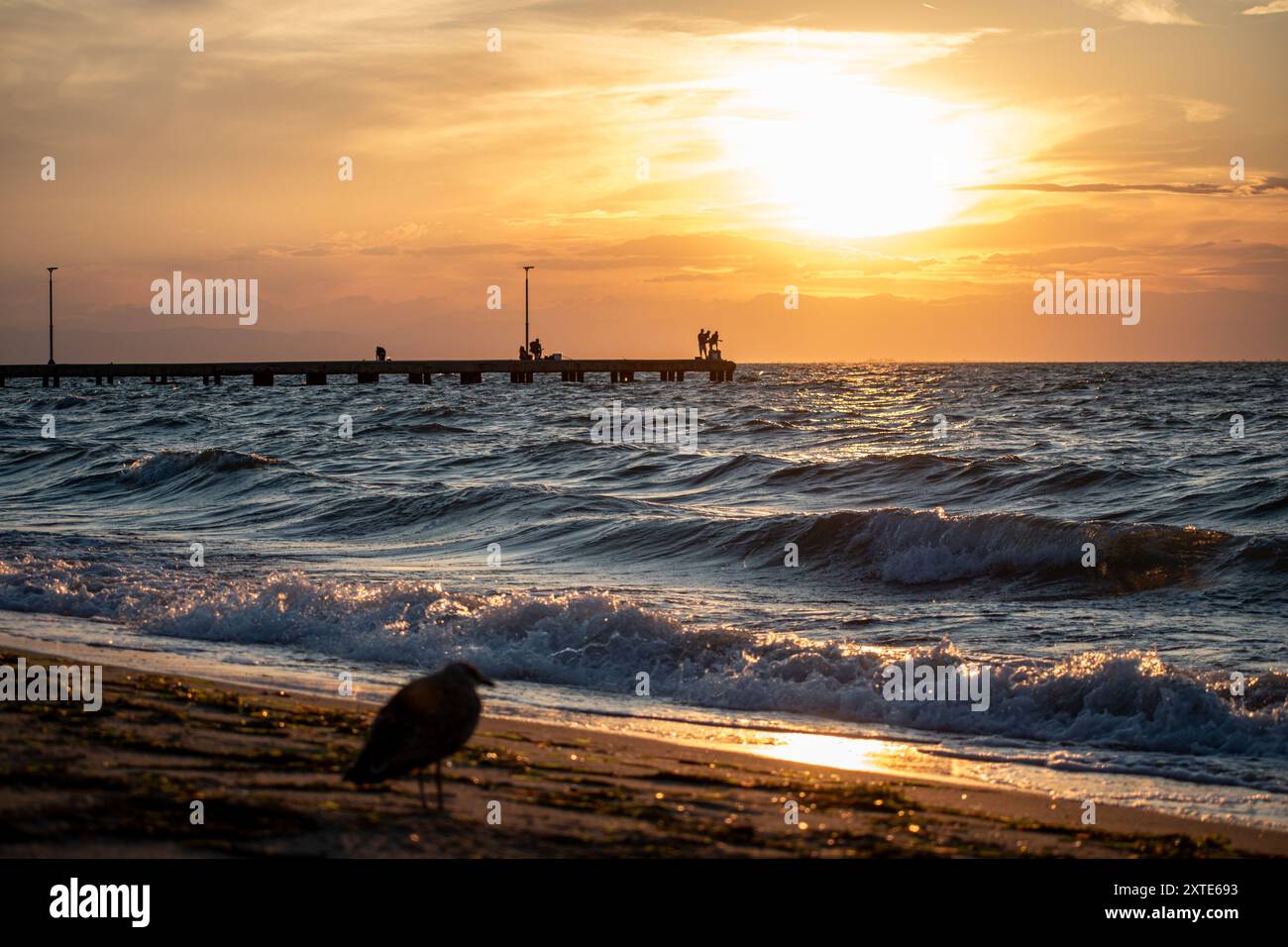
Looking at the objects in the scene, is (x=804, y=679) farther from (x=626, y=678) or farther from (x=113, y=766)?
(x=113, y=766)

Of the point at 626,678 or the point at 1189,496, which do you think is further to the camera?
the point at 1189,496

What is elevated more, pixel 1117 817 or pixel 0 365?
pixel 0 365

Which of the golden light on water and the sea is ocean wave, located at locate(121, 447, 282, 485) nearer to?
the sea

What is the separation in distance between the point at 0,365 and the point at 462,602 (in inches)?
4112

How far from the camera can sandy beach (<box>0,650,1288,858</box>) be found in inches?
197

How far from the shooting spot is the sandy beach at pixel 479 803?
5004 millimetres

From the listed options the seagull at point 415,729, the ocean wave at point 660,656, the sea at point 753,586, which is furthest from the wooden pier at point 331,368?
the seagull at point 415,729

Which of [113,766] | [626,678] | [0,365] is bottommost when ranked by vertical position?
[626,678]

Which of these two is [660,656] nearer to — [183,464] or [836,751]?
[836,751]

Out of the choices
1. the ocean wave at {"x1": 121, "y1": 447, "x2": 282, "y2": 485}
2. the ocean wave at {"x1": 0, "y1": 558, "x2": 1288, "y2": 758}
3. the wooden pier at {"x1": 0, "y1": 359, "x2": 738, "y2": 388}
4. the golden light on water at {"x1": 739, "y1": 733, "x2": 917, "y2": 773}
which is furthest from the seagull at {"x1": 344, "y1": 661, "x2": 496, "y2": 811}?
the wooden pier at {"x1": 0, "y1": 359, "x2": 738, "y2": 388}

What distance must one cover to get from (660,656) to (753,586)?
203 inches

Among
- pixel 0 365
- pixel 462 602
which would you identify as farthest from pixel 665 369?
pixel 462 602

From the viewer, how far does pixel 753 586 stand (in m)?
16.5

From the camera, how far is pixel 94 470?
31484 mm
